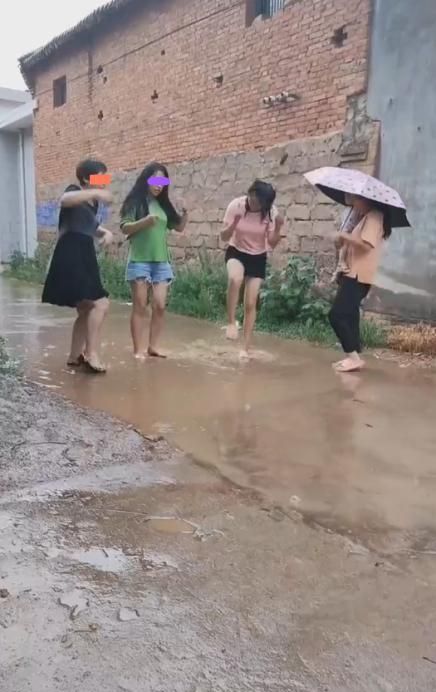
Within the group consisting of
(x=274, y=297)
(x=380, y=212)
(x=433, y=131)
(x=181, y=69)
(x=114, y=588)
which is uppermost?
(x=181, y=69)

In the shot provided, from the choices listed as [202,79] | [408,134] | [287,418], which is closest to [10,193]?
[202,79]

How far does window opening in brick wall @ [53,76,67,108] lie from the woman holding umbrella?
37.4 ft

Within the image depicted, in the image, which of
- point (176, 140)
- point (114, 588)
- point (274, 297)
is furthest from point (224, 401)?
point (176, 140)

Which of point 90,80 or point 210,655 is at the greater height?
point 90,80

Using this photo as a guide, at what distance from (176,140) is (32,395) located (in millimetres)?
7429

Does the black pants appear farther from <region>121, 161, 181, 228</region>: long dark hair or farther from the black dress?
the black dress

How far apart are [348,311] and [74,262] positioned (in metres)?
2.16

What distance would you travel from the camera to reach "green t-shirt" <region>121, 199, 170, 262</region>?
16.9 ft

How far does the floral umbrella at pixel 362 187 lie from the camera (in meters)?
4.66

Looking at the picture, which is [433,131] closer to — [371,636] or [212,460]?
[212,460]

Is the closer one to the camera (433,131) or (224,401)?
(224,401)

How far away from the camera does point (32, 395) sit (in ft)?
→ 13.2

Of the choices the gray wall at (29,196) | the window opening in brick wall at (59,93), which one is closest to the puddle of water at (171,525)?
the window opening in brick wall at (59,93)

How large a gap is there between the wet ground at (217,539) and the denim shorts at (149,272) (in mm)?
1150
